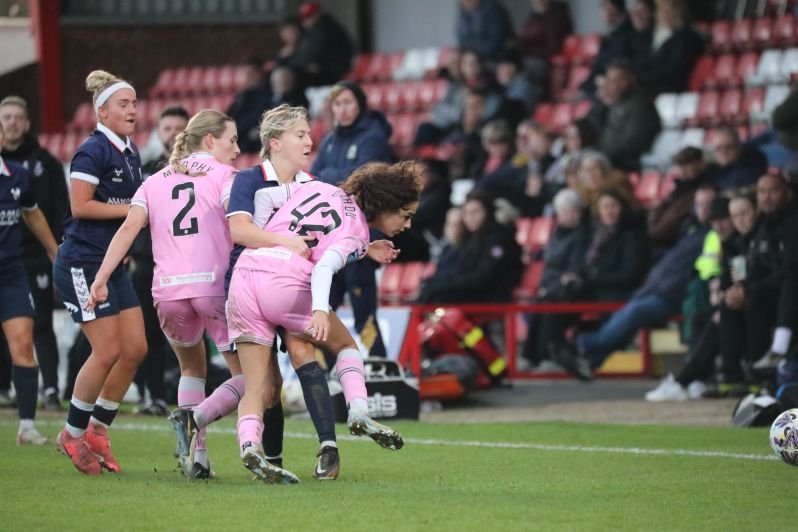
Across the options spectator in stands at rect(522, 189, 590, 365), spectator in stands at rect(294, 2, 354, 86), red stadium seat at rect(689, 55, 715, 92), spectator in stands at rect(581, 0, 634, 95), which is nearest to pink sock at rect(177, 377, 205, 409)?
spectator in stands at rect(522, 189, 590, 365)

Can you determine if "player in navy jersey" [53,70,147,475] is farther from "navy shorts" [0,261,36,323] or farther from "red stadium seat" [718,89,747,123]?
"red stadium seat" [718,89,747,123]

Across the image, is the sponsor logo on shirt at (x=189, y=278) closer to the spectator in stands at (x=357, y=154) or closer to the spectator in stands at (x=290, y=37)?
the spectator in stands at (x=357, y=154)

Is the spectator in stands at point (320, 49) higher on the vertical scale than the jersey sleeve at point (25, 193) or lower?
higher

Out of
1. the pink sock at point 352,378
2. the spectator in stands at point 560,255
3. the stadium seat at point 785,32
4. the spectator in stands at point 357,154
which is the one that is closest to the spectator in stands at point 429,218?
the spectator in stands at point 560,255

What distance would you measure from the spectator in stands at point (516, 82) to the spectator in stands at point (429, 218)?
206 cm

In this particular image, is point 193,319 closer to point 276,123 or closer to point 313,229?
point 313,229

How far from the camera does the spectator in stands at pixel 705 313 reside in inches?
478

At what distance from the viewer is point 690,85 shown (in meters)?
16.6

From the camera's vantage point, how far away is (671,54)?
16.4 meters

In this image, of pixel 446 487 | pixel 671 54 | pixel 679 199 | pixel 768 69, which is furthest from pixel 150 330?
pixel 768 69

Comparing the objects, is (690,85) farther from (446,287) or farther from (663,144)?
(446,287)

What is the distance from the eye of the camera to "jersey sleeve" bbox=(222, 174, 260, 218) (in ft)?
22.8

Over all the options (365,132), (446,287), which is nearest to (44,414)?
(365,132)

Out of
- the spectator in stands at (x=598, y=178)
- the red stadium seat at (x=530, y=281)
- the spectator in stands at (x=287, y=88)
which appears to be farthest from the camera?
the spectator in stands at (x=287, y=88)
